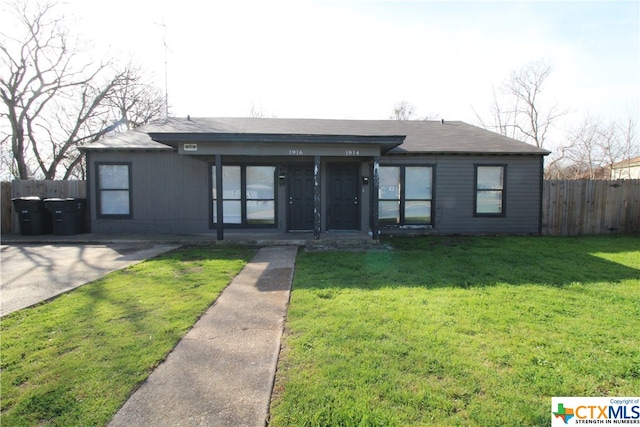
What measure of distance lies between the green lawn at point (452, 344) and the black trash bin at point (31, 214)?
9238 mm

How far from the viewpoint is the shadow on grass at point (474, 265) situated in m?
4.91

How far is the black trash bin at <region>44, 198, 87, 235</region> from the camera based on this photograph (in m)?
9.22

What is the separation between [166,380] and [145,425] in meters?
0.46

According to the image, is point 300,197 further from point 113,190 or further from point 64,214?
point 64,214

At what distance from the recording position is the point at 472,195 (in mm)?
9969

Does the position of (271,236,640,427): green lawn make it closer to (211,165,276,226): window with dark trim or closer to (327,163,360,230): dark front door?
(327,163,360,230): dark front door

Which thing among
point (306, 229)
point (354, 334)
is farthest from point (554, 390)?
point (306, 229)

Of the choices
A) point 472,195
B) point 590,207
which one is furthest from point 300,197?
point 590,207

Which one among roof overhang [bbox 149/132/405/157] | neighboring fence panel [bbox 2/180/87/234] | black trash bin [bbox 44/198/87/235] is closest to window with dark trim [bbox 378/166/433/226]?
roof overhang [bbox 149/132/405/157]

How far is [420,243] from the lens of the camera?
27.8ft

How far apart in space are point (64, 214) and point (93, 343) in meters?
8.51

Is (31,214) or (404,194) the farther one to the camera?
(404,194)

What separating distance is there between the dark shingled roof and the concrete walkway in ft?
20.1

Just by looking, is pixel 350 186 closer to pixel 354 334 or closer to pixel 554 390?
pixel 354 334
